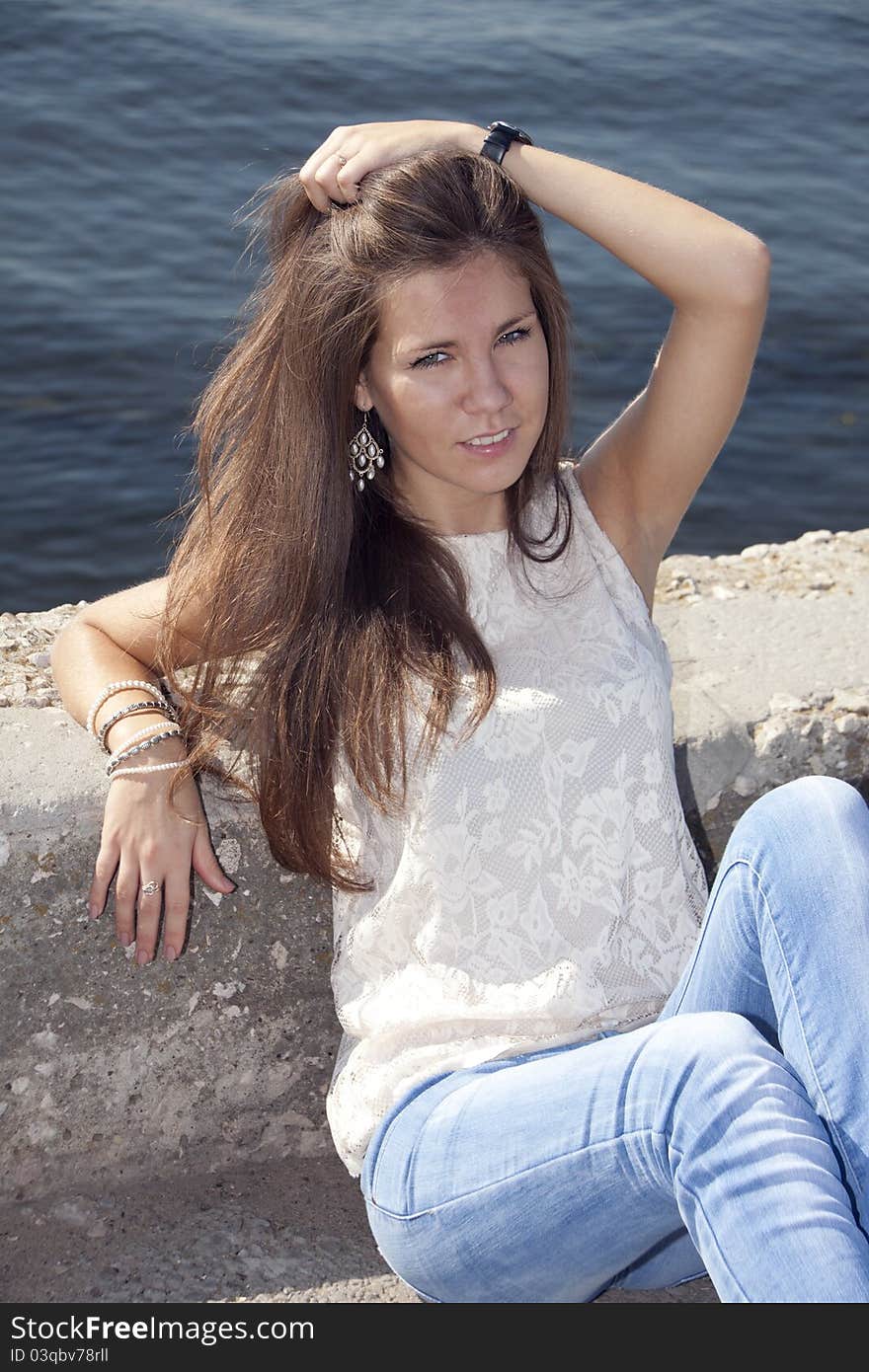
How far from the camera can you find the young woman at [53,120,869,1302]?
6.65 ft

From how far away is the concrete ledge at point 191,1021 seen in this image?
2.28 m

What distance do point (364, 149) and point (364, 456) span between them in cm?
45

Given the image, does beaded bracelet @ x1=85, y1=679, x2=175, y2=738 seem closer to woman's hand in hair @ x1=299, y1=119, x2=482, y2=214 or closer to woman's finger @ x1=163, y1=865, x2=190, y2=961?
woman's finger @ x1=163, y1=865, x2=190, y2=961

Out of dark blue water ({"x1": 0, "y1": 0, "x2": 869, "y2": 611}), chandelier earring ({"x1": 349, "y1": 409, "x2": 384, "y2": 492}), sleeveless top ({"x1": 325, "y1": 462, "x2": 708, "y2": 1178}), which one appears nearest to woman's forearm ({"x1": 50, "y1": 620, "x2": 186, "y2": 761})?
sleeveless top ({"x1": 325, "y1": 462, "x2": 708, "y2": 1178})

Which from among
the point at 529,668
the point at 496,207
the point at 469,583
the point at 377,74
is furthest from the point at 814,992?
the point at 377,74

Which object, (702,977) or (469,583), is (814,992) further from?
(469,583)

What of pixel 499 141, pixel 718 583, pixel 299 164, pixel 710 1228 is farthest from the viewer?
pixel 299 164

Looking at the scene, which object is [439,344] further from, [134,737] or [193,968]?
[193,968]

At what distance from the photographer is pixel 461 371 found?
231 centimetres

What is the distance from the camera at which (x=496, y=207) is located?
230 centimetres

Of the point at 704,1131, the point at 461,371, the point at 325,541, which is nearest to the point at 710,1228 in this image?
the point at 704,1131

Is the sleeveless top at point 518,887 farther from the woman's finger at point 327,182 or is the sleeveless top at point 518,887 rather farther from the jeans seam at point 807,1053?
the woman's finger at point 327,182

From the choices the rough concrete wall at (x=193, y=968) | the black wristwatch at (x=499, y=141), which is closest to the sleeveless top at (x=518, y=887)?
the rough concrete wall at (x=193, y=968)

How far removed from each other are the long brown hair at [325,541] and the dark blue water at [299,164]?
137 inches
